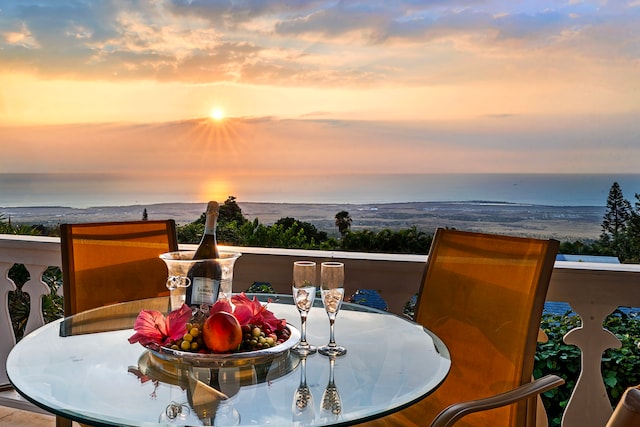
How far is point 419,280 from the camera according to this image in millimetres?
2096

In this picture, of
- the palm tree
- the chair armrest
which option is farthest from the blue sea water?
the chair armrest

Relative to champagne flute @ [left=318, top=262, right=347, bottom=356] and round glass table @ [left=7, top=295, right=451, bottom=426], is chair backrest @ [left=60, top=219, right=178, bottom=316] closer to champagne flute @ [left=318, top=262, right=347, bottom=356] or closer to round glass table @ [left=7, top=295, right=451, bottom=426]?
round glass table @ [left=7, top=295, right=451, bottom=426]

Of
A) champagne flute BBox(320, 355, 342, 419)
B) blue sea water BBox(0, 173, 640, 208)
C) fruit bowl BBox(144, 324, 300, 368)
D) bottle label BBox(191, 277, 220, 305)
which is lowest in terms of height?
champagne flute BBox(320, 355, 342, 419)

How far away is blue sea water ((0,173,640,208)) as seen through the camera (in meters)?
3.88

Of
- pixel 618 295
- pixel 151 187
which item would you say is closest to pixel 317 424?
pixel 618 295

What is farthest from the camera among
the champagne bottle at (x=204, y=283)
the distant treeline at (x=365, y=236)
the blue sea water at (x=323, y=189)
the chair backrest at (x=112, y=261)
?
the blue sea water at (x=323, y=189)

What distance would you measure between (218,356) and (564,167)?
143 inches

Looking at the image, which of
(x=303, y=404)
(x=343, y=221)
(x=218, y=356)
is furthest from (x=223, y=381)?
(x=343, y=221)

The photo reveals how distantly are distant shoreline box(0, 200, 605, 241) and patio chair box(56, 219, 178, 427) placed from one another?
1022 millimetres

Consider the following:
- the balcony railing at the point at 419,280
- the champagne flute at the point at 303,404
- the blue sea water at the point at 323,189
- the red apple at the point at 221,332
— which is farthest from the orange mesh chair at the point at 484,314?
the blue sea water at the point at 323,189

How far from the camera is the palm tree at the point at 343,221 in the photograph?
3.45 m

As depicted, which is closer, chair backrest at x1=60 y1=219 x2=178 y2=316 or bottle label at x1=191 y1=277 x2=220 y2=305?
bottle label at x1=191 y1=277 x2=220 y2=305

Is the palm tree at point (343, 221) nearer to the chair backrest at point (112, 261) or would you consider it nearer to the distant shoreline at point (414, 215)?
the distant shoreline at point (414, 215)

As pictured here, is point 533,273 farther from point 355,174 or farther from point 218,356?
point 355,174
